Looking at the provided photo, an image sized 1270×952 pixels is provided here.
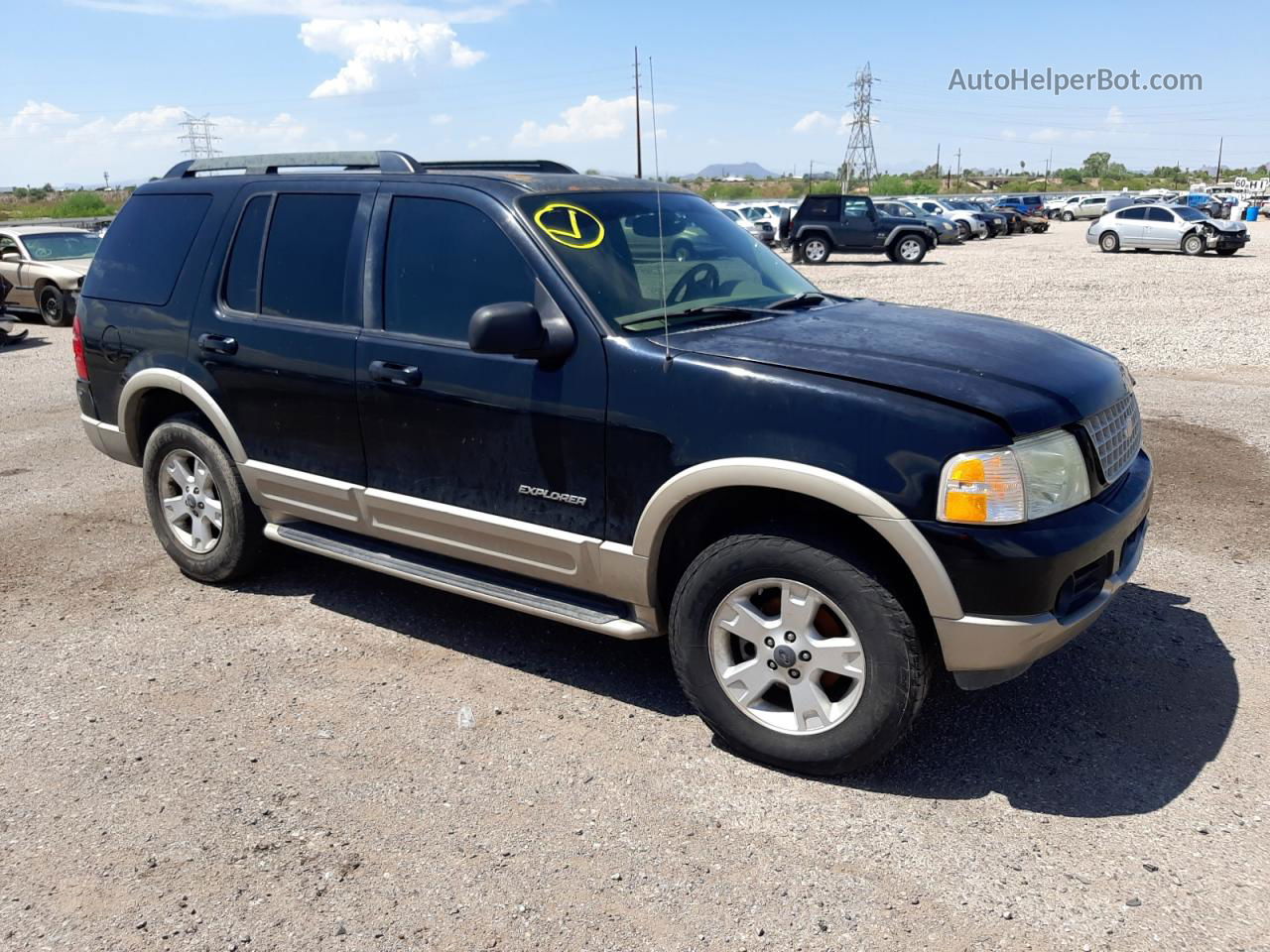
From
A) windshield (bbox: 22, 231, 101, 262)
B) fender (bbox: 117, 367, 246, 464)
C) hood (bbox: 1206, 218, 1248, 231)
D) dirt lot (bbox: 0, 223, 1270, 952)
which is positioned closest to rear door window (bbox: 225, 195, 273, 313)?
fender (bbox: 117, 367, 246, 464)

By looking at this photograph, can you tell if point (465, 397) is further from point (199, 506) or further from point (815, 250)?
point (815, 250)

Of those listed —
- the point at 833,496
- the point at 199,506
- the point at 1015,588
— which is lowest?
the point at 199,506

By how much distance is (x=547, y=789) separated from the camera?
358cm

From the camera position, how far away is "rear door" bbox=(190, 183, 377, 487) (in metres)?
4.54

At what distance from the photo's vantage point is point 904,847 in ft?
10.6

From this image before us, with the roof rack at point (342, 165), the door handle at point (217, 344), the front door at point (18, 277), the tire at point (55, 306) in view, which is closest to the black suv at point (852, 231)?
the tire at point (55, 306)

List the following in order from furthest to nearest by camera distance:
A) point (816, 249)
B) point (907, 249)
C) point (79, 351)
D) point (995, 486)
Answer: point (816, 249) < point (907, 249) < point (79, 351) < point (995, 486)

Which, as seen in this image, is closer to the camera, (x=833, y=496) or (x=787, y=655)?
(x=833, y=496)

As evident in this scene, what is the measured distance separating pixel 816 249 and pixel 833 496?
27.7 metres

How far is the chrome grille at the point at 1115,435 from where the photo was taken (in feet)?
11.8

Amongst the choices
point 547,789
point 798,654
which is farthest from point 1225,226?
point 547,789

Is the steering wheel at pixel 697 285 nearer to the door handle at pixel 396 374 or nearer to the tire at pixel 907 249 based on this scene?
the door handle at pixel 396 374

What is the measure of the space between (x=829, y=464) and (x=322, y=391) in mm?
2330

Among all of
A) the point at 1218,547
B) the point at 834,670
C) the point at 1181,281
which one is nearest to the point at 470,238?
the point at 834,670
